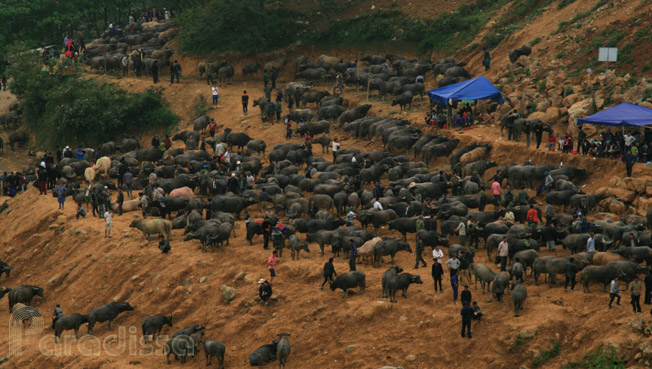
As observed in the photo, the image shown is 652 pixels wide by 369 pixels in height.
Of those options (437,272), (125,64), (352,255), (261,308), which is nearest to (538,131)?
(352,255)

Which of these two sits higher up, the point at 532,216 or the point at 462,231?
the point at 532,216

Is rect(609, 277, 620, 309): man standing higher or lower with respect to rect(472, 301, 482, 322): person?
higher

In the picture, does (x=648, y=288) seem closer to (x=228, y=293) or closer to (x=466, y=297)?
(x=466, y=297)

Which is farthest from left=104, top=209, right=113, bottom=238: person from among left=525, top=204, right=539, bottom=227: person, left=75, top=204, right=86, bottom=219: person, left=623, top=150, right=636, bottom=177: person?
left=623, top=150, right=636, bottom=177: person

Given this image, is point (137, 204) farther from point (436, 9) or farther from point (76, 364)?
point (436, 9)

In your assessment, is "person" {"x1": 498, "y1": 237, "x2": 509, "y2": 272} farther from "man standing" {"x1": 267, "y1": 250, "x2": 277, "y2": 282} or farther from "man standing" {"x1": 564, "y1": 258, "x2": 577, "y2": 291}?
"man standing" {"x1": 267, "y1": 250, "x2": 277, "y2": 282}

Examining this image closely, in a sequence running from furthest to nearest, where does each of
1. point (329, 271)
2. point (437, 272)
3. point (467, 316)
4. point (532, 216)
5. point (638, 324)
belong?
point (532, 216), point (329, 271), point (437, 272), point (467, 316), point (638, 324)

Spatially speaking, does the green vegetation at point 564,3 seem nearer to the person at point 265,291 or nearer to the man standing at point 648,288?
the man standing at point 648,288
